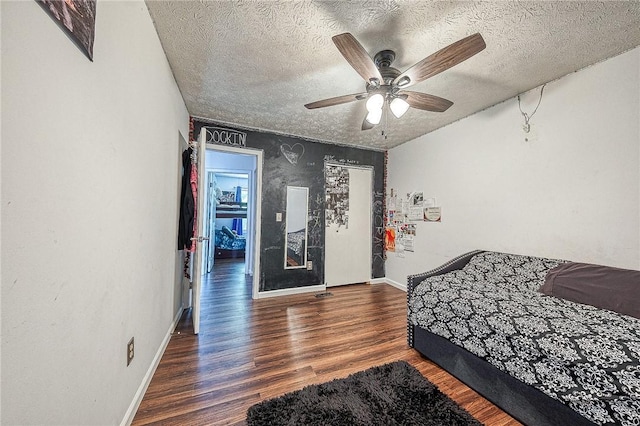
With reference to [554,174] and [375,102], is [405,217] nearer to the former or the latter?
[554,174]

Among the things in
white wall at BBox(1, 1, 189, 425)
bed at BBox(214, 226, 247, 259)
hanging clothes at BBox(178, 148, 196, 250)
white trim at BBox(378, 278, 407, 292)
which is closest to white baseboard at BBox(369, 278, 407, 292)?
white trim at BBox(378, 278, 407, 292)

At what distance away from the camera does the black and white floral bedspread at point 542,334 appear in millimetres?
1078

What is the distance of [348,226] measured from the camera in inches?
163

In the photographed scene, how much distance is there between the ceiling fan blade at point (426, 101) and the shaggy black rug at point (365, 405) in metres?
2.16

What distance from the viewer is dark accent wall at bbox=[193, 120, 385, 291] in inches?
138

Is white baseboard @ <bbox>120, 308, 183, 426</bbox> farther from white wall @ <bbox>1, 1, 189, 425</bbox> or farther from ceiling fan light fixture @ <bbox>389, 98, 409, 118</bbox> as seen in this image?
ceiling fan light fixture @ <bbox>389, 98, 409, 118</bbox>

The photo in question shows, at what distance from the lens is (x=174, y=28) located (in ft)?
5.24

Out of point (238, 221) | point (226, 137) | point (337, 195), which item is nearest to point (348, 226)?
point (337, 195)

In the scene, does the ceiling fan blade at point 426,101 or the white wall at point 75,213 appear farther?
the ceiling fan blade at point 426,101

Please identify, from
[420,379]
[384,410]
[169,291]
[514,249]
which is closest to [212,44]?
[169,291]

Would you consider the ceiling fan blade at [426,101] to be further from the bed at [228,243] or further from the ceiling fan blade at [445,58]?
the bed at [228,243]

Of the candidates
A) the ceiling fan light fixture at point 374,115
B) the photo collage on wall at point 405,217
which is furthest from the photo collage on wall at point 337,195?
the ceiling fan light fixture at point 374,115

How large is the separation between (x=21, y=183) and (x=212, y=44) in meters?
1.63

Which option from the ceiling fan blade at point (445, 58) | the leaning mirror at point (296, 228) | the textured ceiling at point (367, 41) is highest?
the textured ceiling at point (367, 41)
